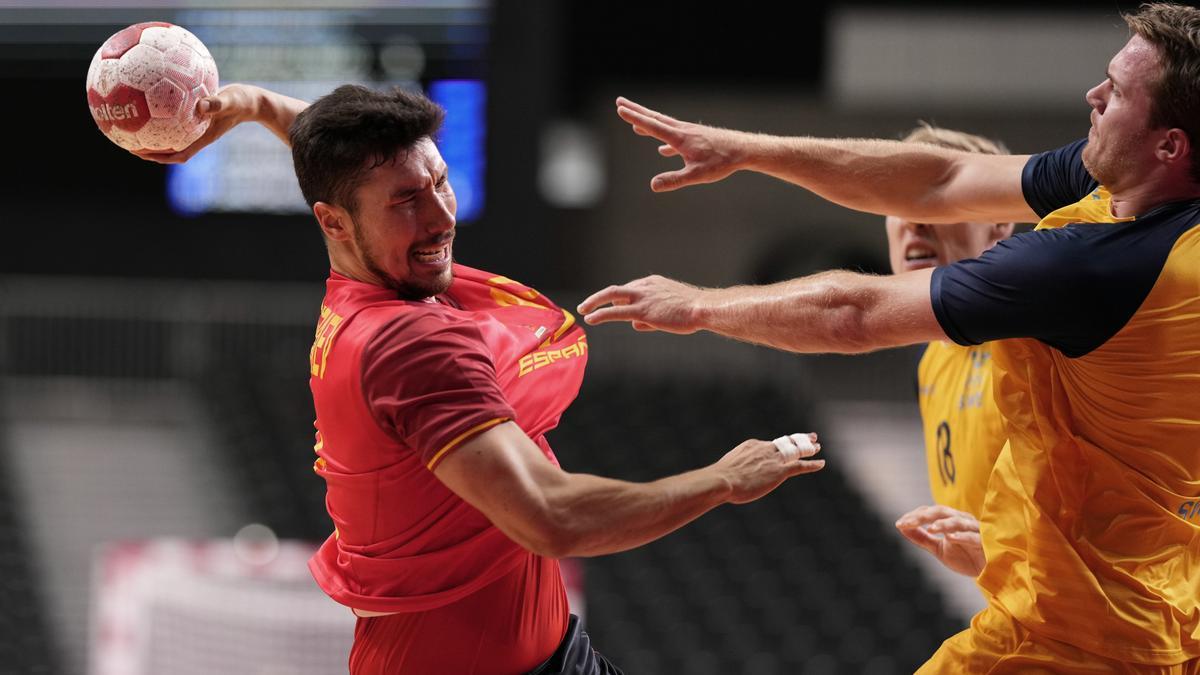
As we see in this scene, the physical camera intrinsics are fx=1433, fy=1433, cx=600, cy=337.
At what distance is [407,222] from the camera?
9.70 feet

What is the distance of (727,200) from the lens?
12734mm

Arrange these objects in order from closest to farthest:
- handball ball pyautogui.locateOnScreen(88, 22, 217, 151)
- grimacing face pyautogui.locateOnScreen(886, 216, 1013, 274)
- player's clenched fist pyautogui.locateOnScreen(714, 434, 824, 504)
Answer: player's clenched fist pyautogui.locateOnScreen(714, 434, 824, 504), handball ball pyautogui.locateOnScreen(88, 22, 217, 151), grimacing face pyautogui.locateOnScreen(886, 216, 1013, 274)

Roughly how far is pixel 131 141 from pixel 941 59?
32.5 feet

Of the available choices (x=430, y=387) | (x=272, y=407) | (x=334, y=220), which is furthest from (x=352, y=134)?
(x=272, y=407)

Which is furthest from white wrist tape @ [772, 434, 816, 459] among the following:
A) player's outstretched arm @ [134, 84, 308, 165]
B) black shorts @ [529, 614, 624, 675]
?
player's outstretched arm @ [134, 84, 308, 165]

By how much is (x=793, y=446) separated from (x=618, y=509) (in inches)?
15.8

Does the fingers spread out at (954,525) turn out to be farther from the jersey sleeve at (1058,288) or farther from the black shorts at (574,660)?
the black shorts at (574,660)

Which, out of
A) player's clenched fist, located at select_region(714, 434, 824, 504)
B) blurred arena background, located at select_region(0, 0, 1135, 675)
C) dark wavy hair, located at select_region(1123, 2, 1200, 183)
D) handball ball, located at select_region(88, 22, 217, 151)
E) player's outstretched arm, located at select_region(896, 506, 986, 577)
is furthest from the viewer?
blurred arena background, located at select_region(0, 0, 1135, 675)

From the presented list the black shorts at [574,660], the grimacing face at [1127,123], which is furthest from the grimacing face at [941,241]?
the black shorts at [574,660]

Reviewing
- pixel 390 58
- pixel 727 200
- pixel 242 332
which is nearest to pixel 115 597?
pixel 242 332

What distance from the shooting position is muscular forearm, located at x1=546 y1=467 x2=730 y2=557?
2705mm

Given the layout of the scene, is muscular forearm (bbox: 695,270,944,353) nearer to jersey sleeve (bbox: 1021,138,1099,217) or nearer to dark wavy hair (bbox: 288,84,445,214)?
jersey sleeve (bbox: 1021,138,1099,217)

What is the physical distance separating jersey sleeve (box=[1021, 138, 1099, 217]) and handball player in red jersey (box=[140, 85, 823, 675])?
1.08 meters

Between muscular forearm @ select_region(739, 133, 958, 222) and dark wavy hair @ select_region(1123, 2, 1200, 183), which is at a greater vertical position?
dark wavy hair @ select_region(1123, 2, 1200, 183)
